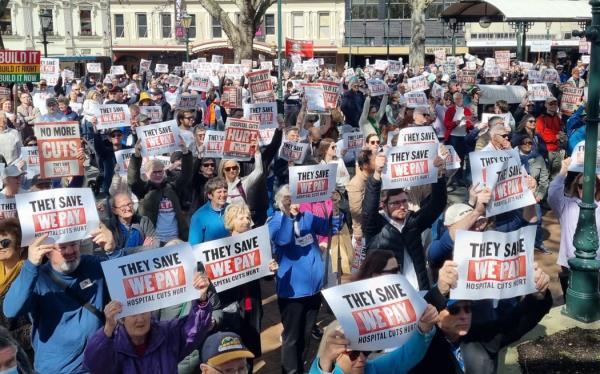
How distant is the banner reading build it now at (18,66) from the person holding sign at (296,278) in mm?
9813

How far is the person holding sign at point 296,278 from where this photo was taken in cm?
591

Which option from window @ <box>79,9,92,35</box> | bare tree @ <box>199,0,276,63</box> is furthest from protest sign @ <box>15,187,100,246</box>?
window @ <box>79,9,92,35</box>

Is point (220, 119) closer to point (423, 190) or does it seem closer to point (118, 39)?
point (423, 190)

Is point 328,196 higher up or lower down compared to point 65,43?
lower down

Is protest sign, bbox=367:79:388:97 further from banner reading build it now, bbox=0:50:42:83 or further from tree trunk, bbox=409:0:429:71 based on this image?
tree trunk, bbox=409:0:429:71

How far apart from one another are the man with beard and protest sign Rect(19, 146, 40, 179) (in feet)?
16.5

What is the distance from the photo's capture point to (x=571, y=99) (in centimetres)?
1445

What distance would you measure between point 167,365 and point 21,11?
56.0 metres

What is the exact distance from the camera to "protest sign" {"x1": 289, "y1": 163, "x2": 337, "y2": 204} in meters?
6.32

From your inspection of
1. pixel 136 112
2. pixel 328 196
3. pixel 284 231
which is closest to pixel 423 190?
pixel 328 196

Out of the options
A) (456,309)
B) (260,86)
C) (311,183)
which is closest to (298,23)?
(260,86)

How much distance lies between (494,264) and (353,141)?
607 centimetres

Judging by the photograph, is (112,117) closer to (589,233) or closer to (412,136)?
(412,136)

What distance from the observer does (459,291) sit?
3947 mm
